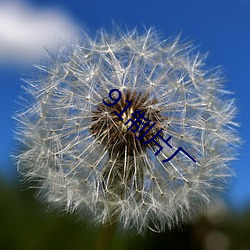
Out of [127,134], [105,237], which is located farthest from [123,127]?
[105,237]

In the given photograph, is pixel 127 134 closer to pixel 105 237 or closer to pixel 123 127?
pixel 123 127

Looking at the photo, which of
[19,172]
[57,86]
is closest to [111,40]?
[57,86]

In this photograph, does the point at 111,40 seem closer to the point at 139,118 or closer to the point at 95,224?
the point at 139,118

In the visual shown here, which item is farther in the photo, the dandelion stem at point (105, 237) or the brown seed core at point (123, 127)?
the brown seed core at point (123, 127)

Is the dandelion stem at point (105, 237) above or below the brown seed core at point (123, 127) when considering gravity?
below

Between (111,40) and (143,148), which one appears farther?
(111,40)
